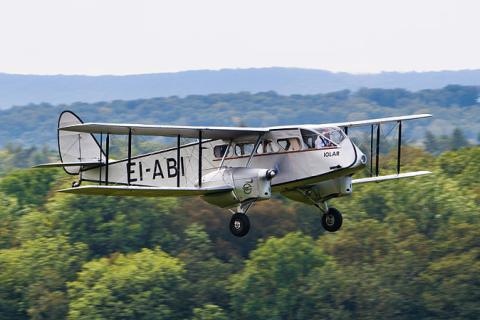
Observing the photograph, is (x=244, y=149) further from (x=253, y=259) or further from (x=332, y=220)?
(x=253, y=259)

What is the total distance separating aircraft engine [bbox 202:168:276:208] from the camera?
112ft

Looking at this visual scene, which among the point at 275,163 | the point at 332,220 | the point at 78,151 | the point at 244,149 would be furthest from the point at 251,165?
the point at 78,151

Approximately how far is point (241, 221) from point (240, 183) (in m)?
1.26

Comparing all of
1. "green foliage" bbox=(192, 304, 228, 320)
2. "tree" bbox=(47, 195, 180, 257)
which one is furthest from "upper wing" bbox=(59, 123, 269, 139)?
"tree" bbox=(47, 195, 180, 257)

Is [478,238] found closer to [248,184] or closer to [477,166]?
[477,166]

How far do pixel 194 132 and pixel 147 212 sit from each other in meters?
70.4

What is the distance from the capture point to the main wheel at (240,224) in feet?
114

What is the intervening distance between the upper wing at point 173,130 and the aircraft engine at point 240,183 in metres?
1.21

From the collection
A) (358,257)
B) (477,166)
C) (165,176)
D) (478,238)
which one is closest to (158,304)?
(358,257)

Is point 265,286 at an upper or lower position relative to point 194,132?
lower

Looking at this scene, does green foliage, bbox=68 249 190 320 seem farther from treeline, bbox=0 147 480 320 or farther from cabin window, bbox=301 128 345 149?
cabin window, bbox=301 128 345 149

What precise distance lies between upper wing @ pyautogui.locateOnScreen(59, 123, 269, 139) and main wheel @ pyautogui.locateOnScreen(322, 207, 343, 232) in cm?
410

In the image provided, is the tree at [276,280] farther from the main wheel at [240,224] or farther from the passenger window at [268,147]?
the passenger window at [268,147]

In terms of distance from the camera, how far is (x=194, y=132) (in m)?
34.9
